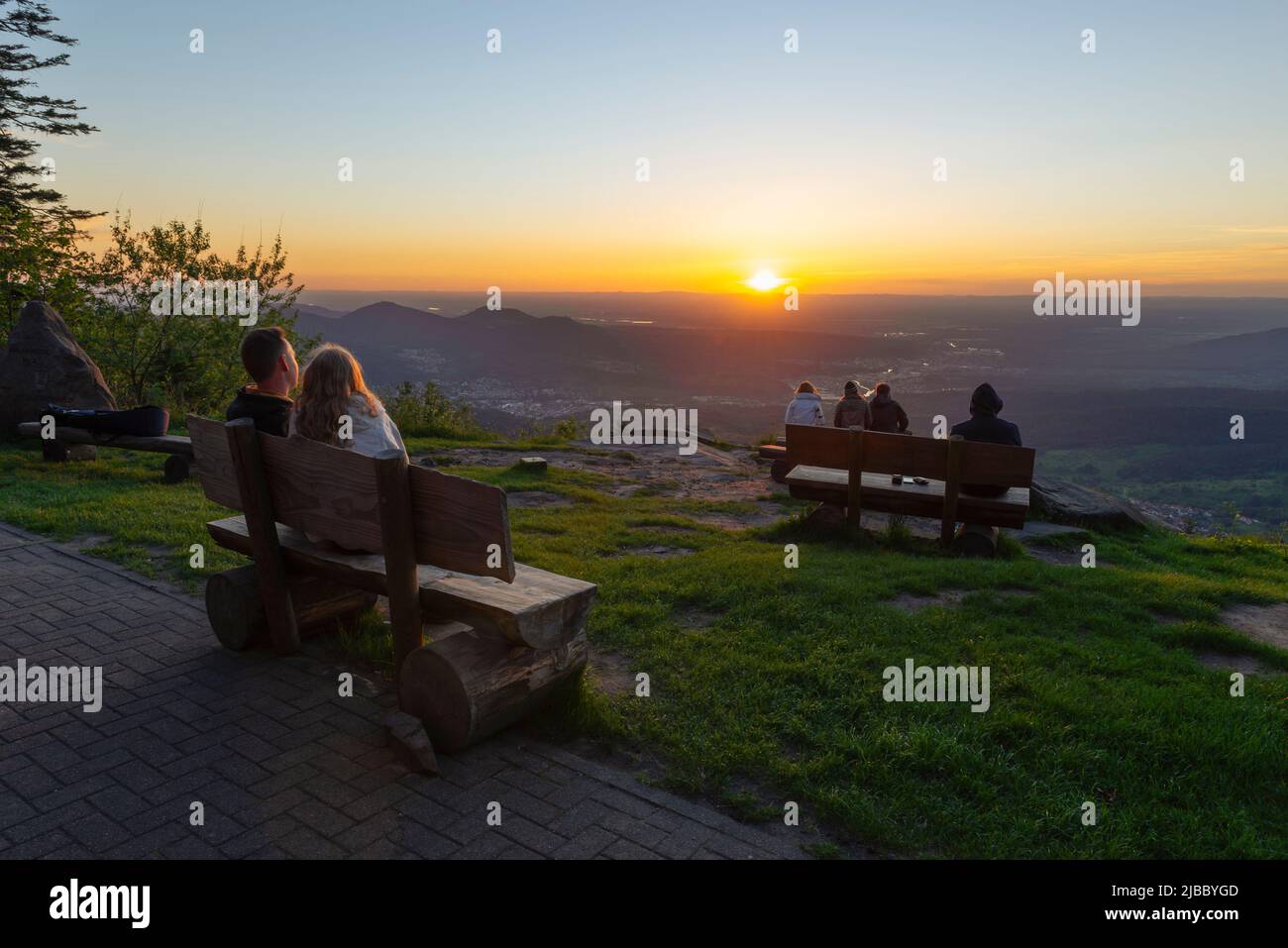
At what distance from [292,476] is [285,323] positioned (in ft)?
65.6

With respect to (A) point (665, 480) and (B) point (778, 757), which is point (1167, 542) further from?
(B) point (778, 757)

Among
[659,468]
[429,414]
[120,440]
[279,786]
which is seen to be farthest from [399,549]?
[429,414]

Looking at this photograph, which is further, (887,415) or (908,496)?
(887,415)

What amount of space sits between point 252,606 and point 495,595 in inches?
71.2

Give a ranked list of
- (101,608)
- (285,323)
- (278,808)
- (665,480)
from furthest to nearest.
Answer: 1. (285,323)
2. (665,480)
3. (101,608)
4. (278,808)

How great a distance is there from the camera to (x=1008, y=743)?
386cm

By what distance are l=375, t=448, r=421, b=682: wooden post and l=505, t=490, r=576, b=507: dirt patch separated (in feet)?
19.4

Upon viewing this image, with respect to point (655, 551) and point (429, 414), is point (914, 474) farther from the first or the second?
point (429, 414)

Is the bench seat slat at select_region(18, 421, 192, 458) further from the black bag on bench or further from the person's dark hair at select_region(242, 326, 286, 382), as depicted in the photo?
the person's dark hair at select_region(242, 326, 286, 382)

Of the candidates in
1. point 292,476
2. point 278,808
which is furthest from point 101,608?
point 278,808

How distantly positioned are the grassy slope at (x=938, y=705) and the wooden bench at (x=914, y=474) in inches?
22.3

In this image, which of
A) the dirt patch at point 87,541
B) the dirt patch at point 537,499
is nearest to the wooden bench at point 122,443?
the dirt patch at point 87,541

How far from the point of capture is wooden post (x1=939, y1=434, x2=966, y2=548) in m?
7.64

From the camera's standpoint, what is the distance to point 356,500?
157 inches
